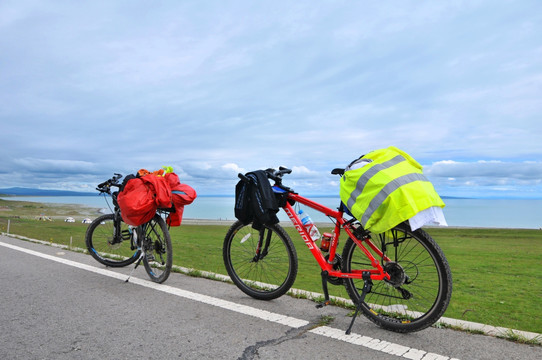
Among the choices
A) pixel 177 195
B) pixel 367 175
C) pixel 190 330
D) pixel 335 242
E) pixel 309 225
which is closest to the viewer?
pixel 367 175

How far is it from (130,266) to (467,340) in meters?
5.06

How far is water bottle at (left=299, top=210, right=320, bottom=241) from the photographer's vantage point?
403 cm

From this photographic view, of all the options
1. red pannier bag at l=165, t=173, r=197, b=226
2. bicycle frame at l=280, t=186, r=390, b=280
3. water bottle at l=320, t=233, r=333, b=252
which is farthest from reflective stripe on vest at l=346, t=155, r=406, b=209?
red pannier bag at l=165, t=173, r=197, b=226

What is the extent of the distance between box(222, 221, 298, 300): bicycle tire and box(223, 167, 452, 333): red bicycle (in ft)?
0.04

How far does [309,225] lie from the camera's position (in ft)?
13.4

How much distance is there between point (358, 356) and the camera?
Result: 286 centimetres

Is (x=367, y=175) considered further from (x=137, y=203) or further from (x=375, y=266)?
(x=137, y=203)

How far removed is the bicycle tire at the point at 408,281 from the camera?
3084 mm

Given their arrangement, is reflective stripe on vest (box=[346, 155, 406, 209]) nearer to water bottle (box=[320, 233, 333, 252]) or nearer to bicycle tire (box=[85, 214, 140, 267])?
water bottle (box=[320, 233, 333, 252])

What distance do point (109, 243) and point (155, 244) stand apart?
1537mm

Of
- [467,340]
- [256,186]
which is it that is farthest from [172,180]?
[467,340]

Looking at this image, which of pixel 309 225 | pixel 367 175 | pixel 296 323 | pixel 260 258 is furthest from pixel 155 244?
pixel 367 175

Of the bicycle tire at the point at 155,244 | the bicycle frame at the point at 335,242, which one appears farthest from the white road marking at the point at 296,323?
the bicycle frame at the point at 335,242

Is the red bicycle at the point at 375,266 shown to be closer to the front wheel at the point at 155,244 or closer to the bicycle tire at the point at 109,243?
the front wheel at the point at 155,244
